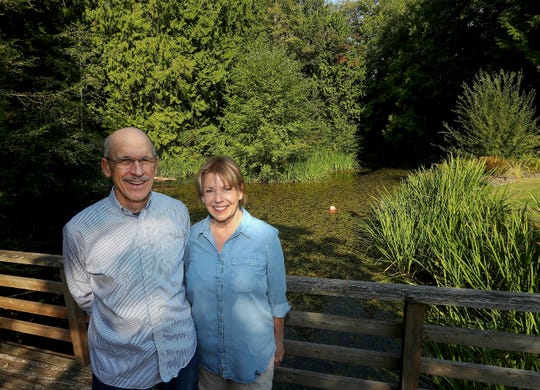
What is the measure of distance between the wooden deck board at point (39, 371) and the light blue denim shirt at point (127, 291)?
4.49 feet

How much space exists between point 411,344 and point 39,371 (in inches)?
100

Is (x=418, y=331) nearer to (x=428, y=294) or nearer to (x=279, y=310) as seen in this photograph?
(x=428, y=294)

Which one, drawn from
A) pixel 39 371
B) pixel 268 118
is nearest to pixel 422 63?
pixel 268 118

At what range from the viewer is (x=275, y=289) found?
1.44m

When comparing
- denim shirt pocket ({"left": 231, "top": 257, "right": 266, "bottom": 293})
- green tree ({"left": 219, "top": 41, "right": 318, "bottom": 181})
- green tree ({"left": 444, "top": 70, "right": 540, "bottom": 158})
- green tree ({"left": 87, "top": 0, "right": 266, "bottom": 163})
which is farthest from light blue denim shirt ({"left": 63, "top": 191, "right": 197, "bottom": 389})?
green tree ({"left": 87, "top": 0, "right": 266, "bottom": 163})

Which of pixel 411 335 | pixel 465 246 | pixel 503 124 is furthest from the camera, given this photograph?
pixel 503 124

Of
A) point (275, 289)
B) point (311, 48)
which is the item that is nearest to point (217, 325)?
point (275, 289)

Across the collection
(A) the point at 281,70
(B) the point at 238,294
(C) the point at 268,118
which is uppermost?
(A) the point at 281,70

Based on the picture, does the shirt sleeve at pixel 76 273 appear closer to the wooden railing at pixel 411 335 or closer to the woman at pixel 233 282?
the woman at pixel 233 282

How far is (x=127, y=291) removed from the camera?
1296 millimetres

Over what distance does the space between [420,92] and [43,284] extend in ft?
64.8

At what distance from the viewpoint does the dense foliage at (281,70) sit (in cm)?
1425

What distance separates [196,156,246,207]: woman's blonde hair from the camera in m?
1.40

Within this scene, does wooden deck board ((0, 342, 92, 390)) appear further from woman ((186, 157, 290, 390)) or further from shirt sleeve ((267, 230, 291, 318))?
shirt sleeve ((267, 230, 291, 318))
